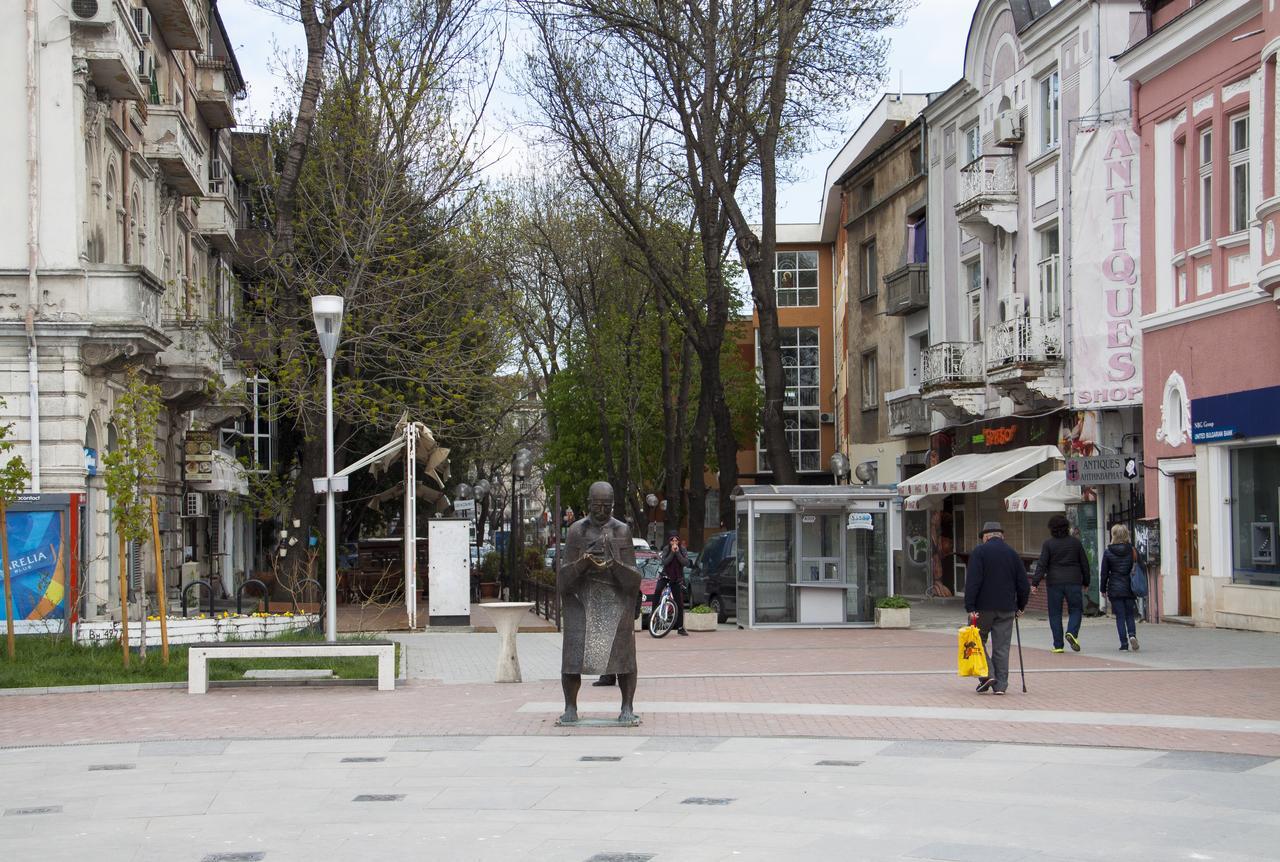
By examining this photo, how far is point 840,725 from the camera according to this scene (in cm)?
1275

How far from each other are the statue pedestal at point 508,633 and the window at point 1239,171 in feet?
42.0

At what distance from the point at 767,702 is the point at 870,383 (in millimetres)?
30048

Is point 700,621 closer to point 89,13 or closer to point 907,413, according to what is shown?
point 89,13

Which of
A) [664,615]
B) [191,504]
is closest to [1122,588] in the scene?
[664,615]

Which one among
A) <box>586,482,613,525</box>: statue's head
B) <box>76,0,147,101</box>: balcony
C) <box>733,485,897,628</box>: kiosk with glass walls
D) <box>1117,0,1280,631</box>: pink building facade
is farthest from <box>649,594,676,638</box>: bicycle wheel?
<box>586,482,613,525</box>: statue's head

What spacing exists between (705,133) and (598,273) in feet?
54.9

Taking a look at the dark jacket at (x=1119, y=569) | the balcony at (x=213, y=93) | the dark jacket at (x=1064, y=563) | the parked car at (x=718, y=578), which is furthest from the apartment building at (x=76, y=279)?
the dark jacket at (x=1119, y=569)

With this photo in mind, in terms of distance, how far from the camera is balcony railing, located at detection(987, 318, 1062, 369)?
28734 mm

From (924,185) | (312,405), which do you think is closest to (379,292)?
(312,405)

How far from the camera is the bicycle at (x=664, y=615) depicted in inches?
987

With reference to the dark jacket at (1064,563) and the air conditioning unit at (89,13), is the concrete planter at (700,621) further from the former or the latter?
the air conditioning unit at (89,13)

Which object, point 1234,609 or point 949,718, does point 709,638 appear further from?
point 949,718

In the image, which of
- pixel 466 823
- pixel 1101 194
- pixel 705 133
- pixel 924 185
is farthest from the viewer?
pixel 924 185

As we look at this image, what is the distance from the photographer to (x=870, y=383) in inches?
1730
